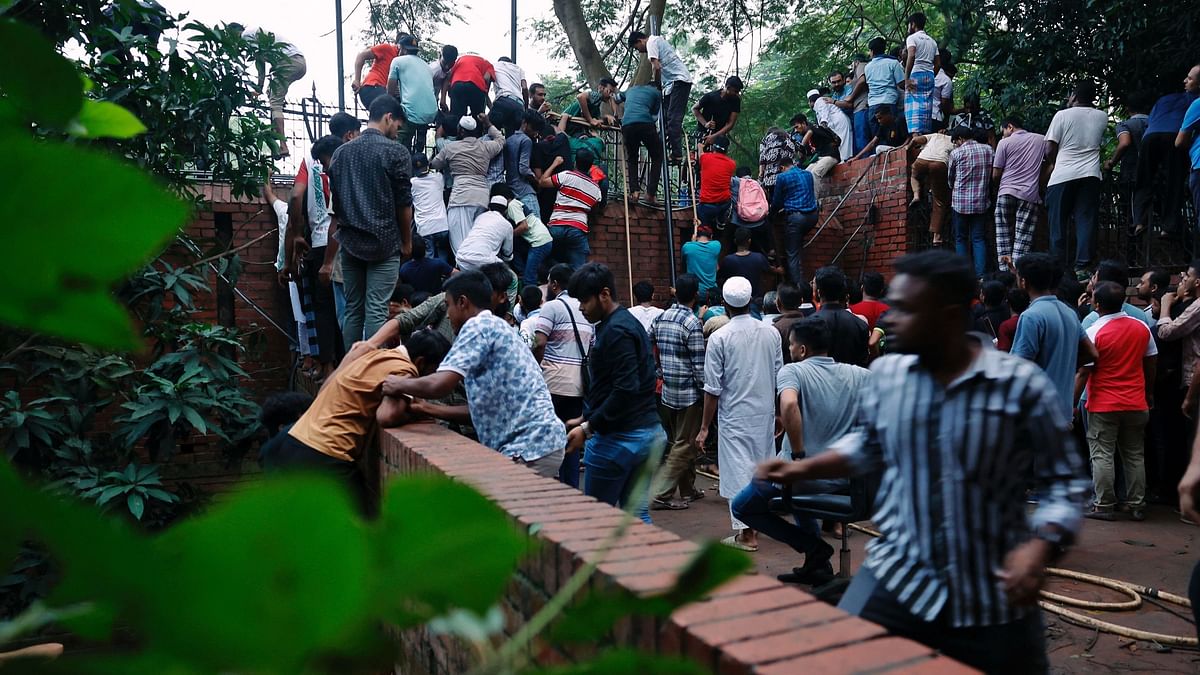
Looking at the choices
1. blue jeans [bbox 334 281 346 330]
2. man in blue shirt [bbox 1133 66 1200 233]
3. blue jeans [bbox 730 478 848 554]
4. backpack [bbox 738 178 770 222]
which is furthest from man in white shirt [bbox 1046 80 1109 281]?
blue jeans [bbox 334 281 346 330]

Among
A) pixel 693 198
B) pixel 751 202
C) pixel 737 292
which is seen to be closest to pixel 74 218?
pixel 737 292

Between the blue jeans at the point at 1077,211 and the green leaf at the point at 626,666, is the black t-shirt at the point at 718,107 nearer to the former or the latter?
the blue jeans at the point at 1077,211

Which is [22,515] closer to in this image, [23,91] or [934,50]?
[23,91]

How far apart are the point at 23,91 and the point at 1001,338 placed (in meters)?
6.74

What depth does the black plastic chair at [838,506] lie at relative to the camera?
4.12 m

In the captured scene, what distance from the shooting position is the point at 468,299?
13.5 ft

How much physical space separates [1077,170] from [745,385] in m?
4.76

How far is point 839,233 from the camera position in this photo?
1134 cm

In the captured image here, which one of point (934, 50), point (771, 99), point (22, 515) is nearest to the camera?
point (22, 515)

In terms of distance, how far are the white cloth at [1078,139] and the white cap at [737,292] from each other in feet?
14.7

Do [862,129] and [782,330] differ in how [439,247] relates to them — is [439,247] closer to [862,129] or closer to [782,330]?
[782,330]

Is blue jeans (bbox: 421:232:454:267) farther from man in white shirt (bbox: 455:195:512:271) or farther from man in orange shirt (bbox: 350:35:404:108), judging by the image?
man in orange shirt (bbox: 350:35:404:108)

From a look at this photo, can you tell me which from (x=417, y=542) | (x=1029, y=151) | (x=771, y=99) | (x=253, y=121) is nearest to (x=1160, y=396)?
(x=1029, y=151)

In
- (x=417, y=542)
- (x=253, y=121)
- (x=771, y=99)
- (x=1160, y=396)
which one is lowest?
(x=1160, y=396)
